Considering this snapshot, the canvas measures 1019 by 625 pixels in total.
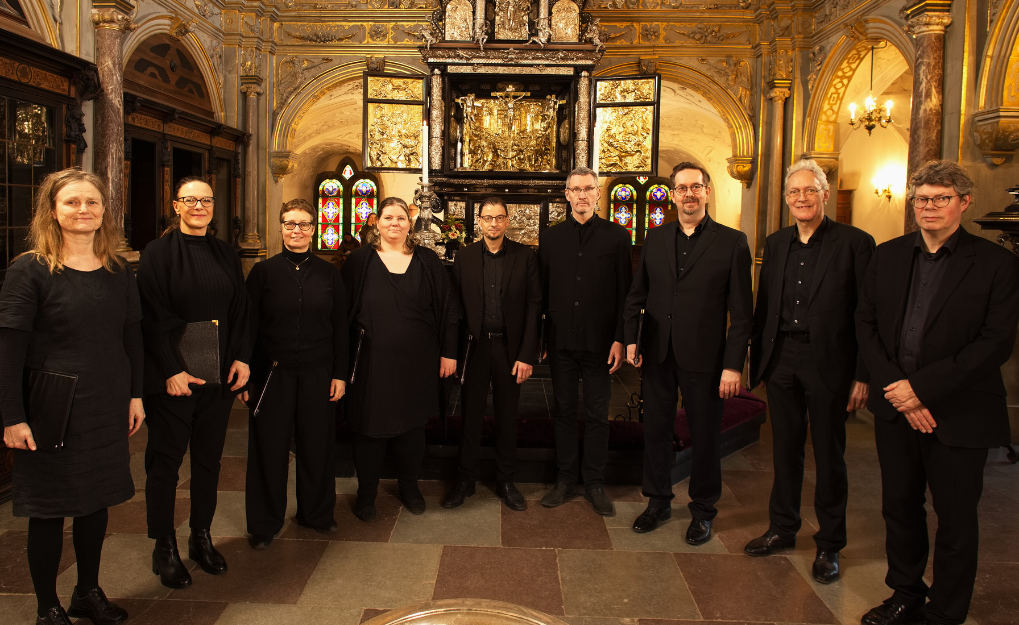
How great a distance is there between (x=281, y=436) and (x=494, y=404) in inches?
42.2

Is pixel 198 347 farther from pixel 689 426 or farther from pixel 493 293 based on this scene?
pixel 689 426

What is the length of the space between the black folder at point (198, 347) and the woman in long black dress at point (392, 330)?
31.7 inches

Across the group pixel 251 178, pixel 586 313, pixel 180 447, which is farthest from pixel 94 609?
pixel 251 178

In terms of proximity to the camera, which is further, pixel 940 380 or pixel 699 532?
pixel 699 532

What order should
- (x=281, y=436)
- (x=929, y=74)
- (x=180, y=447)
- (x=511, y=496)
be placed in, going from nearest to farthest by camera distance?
1. (x=180, y=447)
2. (x=281, y=436)
3. (x=511, y=496)
4. (x=929, y=74)

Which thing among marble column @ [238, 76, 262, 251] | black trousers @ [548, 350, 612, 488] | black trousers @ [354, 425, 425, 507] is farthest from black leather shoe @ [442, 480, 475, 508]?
marble column @ [238, 76, 262, 251]

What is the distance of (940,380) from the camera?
93.3 inches

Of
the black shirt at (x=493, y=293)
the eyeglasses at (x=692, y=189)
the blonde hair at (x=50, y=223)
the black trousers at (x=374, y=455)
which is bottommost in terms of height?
the black trousers at (x=374, y=455)

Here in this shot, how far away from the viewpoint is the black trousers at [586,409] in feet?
12.0

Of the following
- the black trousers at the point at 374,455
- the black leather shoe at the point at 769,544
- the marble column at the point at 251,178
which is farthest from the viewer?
the marble column at the point at 251,178

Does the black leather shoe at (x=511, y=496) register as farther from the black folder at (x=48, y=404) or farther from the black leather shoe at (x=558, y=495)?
the black folder at (x=48, y=404)

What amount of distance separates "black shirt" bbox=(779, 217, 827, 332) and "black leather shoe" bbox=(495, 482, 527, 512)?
1588 millimetres

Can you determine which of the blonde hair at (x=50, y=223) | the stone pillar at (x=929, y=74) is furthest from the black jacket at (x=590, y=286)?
the stone pillar at (x=929, y=74)

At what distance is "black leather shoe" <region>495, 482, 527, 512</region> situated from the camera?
3.66m
